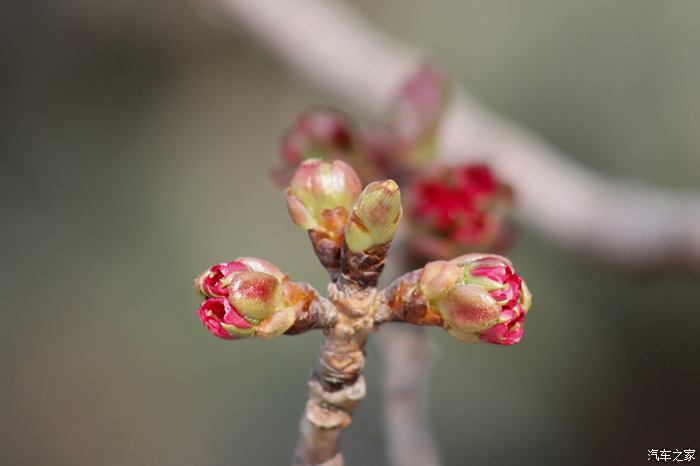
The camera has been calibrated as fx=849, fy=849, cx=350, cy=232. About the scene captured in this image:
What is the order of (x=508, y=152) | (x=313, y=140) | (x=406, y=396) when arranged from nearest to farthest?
(x=406, y=396)
(x=313, y=140)
(x=508, y=152)

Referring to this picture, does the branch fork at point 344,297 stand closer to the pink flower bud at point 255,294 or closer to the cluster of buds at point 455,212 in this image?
the pink flower bud at point 255,294

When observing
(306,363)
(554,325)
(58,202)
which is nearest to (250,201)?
(58,202)

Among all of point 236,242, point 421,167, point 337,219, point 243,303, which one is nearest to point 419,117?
point 421,167

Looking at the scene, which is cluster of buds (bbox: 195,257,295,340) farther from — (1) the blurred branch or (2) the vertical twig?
(1) the blurred branch

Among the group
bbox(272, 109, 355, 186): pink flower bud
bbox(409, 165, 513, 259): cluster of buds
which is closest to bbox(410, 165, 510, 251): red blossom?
bbox(409, 165, 513, 259): cluster of buds

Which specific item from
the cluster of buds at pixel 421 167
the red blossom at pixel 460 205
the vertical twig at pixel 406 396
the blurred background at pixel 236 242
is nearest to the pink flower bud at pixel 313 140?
the cluster of buds at pixel 421 167

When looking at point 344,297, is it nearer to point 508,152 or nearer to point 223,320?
point 223,320
